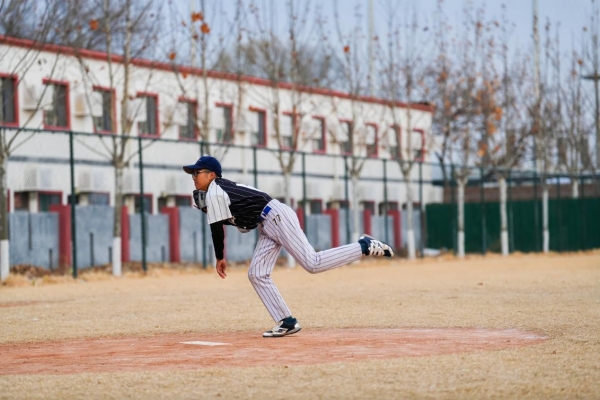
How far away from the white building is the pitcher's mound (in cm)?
1332

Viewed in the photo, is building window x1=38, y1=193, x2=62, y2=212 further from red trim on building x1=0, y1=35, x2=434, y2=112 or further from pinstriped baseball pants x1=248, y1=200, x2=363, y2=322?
pinstriped baseball pants x1=248, y1=200, x2=363, y2=322

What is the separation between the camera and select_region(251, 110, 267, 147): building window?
39656 millimetres

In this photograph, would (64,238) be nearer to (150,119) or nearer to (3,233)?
(3,233)

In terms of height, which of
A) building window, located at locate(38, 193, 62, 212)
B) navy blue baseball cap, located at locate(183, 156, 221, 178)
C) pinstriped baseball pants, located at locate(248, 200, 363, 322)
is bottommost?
pinstriped baseball pants, located at locate(248, 200, 363, 322)

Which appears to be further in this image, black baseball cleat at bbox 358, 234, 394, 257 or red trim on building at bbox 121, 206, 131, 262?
red trim on building at bbox 121, 206, 131, 262

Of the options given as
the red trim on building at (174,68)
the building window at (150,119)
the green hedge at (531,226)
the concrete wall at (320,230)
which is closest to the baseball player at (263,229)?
the red trim on building at (174,68)

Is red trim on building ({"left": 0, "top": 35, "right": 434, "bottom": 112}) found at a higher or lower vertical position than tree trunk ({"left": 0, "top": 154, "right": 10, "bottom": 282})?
higher

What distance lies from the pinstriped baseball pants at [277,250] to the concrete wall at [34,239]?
648 inches

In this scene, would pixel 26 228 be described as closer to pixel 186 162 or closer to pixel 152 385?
pixel 186 162

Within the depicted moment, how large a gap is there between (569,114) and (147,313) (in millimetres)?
33107

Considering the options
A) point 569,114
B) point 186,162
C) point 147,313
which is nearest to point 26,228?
point 186,162

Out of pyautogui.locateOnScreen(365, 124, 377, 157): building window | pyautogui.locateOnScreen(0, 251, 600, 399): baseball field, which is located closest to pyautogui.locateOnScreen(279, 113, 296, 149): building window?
pyautogui.locateOnScreen(365, 124, 377, 157): building window

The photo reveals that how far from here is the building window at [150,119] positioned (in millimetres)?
34156

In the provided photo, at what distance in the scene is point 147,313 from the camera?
1480 cm
